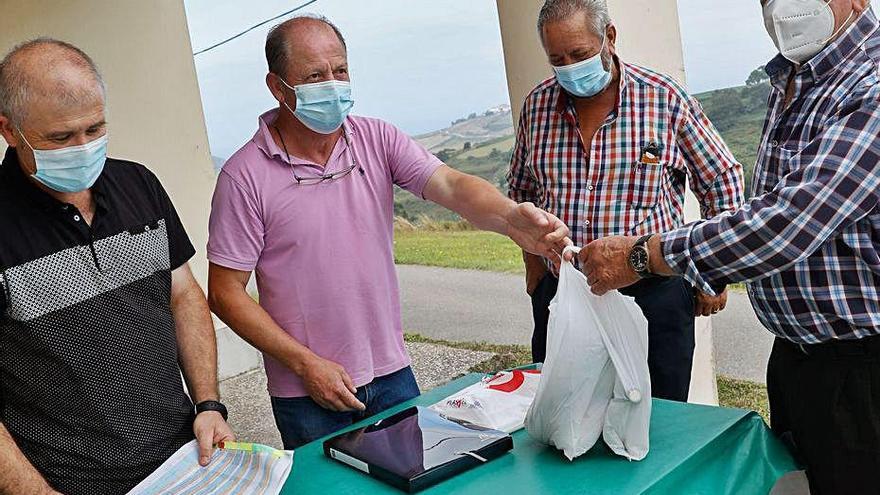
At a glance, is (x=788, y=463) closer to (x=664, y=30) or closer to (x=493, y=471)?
(x=493, y=471)

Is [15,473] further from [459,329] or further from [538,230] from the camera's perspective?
[459,329]

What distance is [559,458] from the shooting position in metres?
1.72

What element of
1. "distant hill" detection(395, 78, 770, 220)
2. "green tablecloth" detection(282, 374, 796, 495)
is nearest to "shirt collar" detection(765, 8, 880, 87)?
"green tablecloth" detection(282, 374, 796, 495)

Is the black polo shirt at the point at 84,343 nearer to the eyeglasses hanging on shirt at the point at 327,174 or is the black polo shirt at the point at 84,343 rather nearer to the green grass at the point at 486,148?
the eyeglasses hanging on shirt at the point at 327,174

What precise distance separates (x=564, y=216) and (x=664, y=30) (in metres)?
1.26

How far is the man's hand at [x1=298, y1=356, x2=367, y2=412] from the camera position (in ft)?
7.07

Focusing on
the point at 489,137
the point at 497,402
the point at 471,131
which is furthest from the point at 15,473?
the point at 471,131

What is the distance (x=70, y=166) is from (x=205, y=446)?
669 millimetres

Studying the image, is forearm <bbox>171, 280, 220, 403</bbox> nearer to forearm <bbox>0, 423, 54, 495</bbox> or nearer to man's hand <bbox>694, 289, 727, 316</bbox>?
forearm <bbox>0, 423, 54, 495</bbox>

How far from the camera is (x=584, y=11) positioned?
258 centimetres

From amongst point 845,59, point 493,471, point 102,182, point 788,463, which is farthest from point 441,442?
point 845,59

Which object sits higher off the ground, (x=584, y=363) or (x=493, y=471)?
(x=584, y=363)

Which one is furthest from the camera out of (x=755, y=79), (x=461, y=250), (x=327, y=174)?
(x=461, y=250)

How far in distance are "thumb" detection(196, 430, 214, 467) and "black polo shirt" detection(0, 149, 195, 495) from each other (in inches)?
2.9
